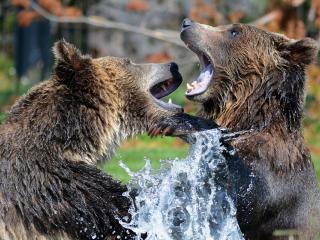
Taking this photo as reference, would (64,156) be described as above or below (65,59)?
below

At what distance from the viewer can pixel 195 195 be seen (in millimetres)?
5836

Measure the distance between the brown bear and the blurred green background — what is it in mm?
4983

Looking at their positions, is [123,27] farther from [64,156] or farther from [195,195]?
[64,156]

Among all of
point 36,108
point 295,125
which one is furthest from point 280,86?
point 36,108

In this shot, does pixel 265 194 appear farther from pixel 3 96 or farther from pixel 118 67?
pixel 3 96

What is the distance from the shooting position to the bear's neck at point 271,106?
6.07 m

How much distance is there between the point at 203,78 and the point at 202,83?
10cm

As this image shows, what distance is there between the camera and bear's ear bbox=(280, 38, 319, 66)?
6172 millimetres

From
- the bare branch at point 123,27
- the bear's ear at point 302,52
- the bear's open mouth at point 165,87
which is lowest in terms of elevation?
the bear's open mouth at point 165,87

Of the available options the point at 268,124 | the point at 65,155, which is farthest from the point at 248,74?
the point at 65,155

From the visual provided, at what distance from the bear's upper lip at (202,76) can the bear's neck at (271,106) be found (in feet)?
0.68

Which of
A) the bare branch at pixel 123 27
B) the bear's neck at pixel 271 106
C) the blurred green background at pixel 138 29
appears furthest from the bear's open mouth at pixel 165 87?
the bare branch at pixel 123 27

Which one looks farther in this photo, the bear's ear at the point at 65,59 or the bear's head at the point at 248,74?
the bear's head at the point at 248,74

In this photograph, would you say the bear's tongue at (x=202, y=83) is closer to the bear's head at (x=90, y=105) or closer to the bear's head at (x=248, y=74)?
the bear's head at (x=248, y=74)
